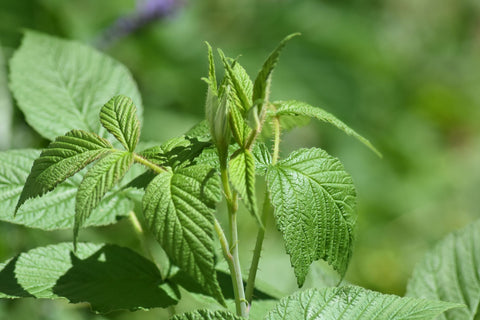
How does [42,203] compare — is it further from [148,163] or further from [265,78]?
[265,78]

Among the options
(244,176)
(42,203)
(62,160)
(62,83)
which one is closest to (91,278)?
(42,203)

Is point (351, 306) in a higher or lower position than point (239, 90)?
lower

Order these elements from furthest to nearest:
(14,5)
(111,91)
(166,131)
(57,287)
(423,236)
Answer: (423,236), (166,131), (14,5), (111,91), (57,287)

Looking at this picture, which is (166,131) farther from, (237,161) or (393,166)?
(237,161)

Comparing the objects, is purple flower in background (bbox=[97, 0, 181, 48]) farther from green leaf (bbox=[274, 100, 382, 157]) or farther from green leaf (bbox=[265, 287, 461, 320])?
green leaf (bbox=[265, 287, 461, 320])

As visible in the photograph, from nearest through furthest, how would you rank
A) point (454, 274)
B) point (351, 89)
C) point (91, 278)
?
point (91, 278), point (454, 274), point (351, 89)

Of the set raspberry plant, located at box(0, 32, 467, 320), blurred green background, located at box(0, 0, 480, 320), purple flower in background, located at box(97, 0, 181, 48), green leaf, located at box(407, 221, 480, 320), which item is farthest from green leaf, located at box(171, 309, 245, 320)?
purple flower in background, located at box(97, 0, 181, 48)

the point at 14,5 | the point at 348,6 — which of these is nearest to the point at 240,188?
the point at 14,5
